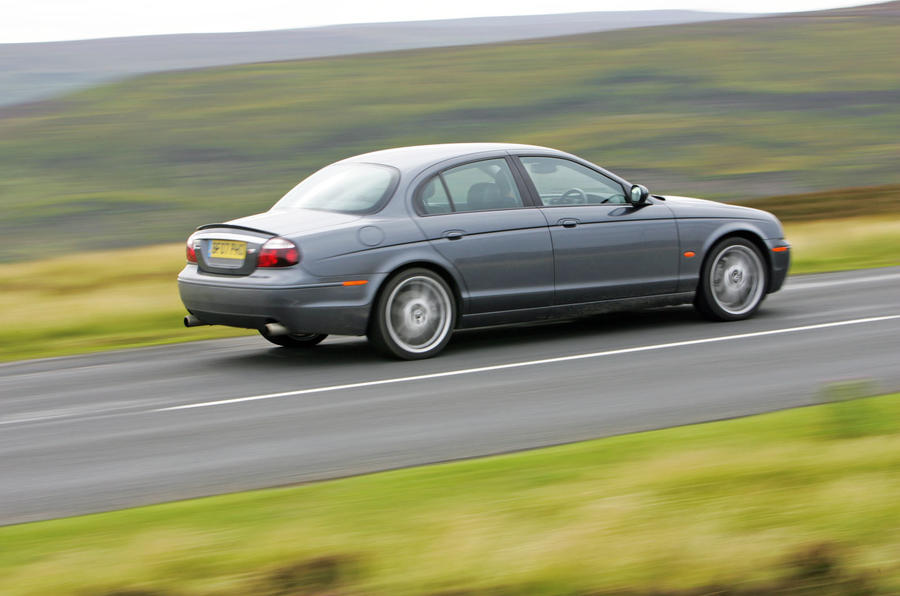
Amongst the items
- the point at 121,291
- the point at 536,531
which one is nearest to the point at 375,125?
the point at 121,291

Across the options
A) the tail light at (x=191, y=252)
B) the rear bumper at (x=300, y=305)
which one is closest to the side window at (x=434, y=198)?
the rear bumper at (x=300, y=305)

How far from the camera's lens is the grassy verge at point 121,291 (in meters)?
11.6

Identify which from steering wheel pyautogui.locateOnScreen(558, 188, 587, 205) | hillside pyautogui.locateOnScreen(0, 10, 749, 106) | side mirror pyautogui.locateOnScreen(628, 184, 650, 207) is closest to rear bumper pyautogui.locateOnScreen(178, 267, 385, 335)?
steering wheel pyautogui.locateOnScreen(558, 188, 587, 205)

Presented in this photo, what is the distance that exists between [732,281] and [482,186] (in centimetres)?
255

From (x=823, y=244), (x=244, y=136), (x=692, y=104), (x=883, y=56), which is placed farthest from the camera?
(x=883, y=56)

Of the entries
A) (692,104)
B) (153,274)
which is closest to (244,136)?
(692,104)

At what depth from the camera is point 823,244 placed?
679 inches

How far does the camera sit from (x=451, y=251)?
9.02 meters

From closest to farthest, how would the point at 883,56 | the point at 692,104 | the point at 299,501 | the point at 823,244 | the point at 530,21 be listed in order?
the point at 299,501 → the point at 823,244 → the point at 692,104 → the point at 883,56 → the point at 530,21

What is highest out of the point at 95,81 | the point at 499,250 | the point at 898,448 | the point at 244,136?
the point at 95,81

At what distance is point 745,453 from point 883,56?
44.7 m

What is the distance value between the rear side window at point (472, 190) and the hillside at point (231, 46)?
128 feet

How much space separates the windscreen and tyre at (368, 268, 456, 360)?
0.64 m

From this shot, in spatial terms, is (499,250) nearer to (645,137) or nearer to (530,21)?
(645,137)
